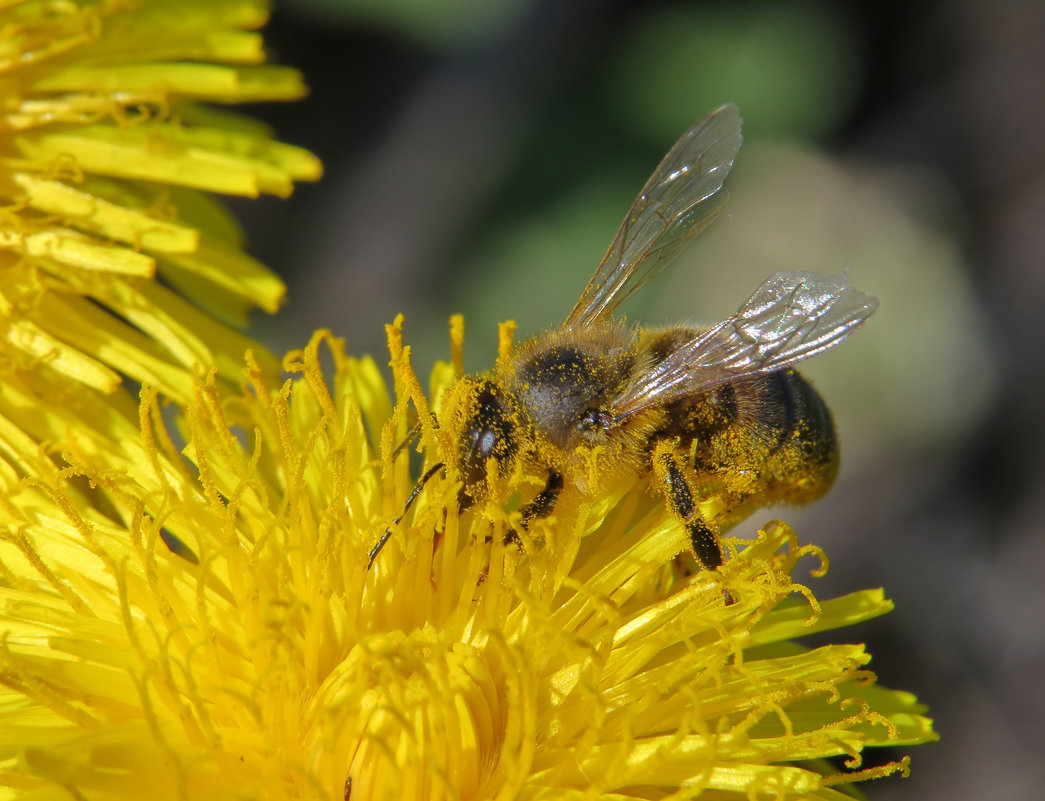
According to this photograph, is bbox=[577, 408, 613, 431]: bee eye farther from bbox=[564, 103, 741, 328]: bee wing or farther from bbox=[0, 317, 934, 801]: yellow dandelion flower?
bbox=[564, 103, 741, 328]: bee wing

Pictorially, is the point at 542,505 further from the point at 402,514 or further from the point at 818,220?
the point at 818,220

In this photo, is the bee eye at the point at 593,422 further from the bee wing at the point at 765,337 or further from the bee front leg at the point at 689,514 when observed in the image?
the bee front leg at the point at 689,514

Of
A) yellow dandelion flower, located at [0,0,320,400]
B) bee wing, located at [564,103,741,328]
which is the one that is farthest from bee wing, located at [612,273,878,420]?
yellow dandelion flower, located at [0,0,320,400]

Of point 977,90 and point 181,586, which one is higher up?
point 977,90

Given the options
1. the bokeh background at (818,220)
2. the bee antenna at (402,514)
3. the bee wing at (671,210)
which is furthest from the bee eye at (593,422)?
the bokeh background at (818,220)

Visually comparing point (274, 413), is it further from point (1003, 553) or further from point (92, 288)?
point (1003, 553)

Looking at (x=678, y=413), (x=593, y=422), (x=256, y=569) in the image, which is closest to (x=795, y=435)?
(x=678, y=413)

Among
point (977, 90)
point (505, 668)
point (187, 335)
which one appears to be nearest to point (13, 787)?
point (505, 668)
